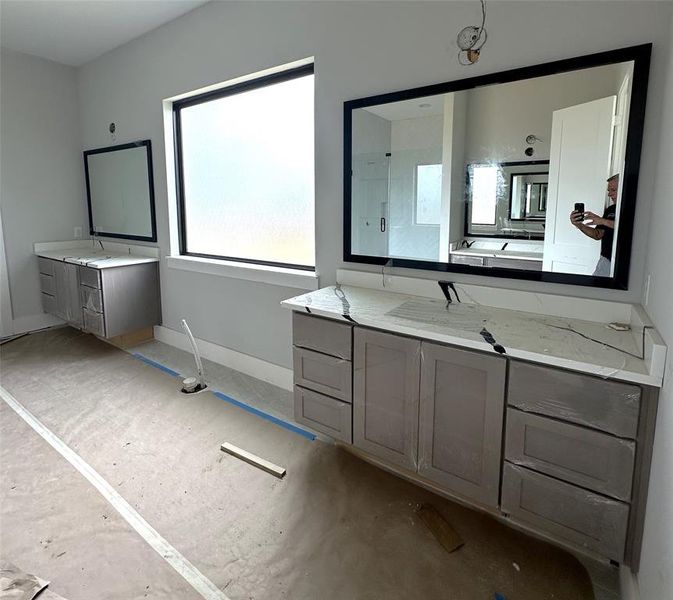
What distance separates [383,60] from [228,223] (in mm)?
1830

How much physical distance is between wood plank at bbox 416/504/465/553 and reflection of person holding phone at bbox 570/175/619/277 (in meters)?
1.26

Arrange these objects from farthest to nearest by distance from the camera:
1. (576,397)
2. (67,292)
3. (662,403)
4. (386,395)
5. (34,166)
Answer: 1. (34,166)
2. (67,292)
3. (386,395)
4. (576,397)
5. (662,403)

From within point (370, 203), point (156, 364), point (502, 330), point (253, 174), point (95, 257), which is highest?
point (253, 174)

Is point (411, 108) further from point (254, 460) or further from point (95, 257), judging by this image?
point (95, 257)

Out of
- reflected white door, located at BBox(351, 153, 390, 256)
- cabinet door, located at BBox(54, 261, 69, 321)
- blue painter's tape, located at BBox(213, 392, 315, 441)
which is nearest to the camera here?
reflected white door, located at BBox(351, 153, 390, 256)

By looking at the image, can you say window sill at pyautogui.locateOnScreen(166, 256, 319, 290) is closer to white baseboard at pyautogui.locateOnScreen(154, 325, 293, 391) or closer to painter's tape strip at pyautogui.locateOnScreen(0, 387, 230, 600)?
white baseboard at pyautogui.locateOnScreen(154, 325, 293, 391)

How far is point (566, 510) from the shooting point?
155cm

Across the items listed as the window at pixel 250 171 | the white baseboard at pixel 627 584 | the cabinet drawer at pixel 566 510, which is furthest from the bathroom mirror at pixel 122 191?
the white baseboard at pixel 627 584

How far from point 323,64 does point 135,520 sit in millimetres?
2631

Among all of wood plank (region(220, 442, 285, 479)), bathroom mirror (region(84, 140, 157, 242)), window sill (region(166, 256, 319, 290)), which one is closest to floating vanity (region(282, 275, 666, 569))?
wood plank (region(220, 442, 285, 479))

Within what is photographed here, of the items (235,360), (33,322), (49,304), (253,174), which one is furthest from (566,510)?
(33,322)

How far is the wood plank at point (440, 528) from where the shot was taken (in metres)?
1.78

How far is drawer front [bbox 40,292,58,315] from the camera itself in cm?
441

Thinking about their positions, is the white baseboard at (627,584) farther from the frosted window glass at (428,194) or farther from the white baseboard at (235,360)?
the white baseboard at (235,360)
